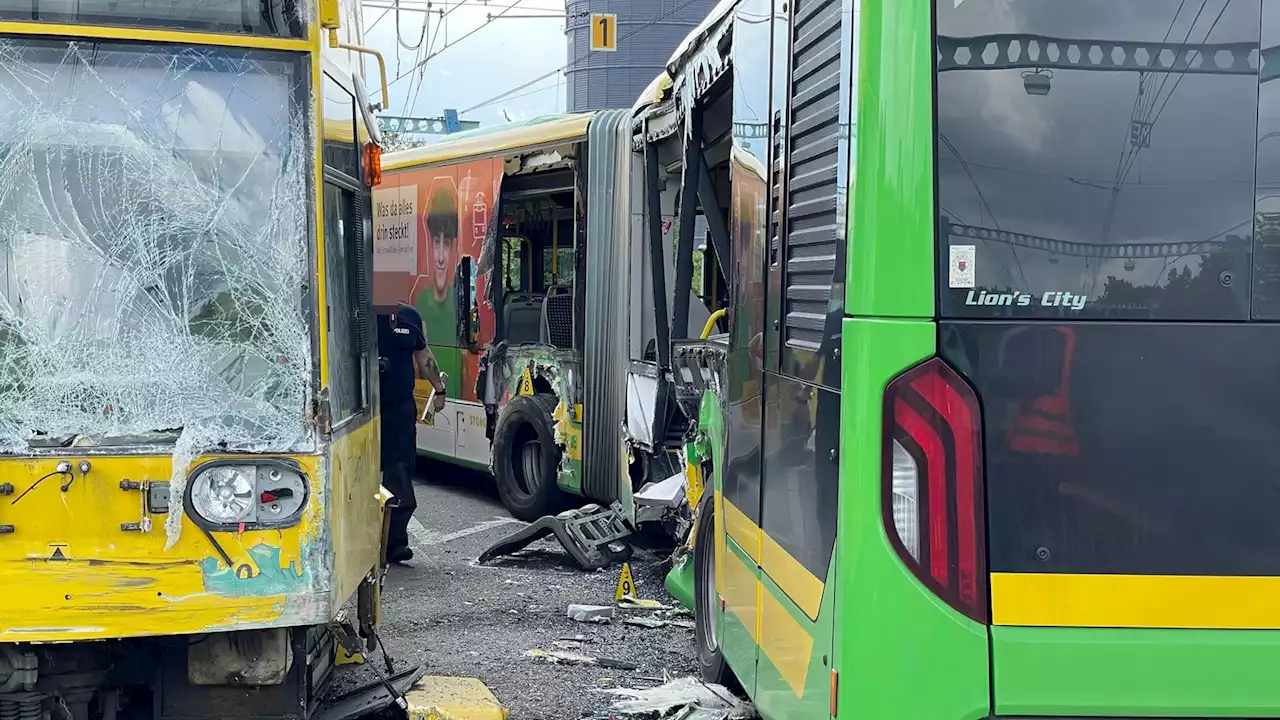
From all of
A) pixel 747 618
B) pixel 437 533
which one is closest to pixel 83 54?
pixel 747 618

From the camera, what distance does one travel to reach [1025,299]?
3.07 meters

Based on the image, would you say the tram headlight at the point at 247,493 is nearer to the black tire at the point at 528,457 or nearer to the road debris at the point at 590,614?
the road debris at the point at 590,614

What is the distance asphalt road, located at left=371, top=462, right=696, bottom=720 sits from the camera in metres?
6.09

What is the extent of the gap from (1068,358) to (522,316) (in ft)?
28.1

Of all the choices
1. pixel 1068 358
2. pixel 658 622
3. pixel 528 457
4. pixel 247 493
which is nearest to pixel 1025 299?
pixel 1068 358

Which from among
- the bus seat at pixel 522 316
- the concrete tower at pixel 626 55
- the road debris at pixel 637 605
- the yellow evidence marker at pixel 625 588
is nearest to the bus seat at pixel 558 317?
the bus seat at pixel 522 316

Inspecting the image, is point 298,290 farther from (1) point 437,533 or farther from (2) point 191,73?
(1) point 437,533

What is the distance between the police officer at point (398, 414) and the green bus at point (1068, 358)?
578 centimetres

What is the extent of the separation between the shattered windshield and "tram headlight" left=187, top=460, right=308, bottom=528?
0.24 ft

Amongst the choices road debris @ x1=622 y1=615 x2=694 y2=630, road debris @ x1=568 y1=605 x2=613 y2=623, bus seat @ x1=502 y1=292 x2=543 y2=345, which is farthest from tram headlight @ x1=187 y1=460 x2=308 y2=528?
bus seat @ x1=502 y1=292 x2=543 y2=345

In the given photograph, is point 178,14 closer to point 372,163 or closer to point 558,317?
point 372,163

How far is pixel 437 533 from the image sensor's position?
33.6 feet

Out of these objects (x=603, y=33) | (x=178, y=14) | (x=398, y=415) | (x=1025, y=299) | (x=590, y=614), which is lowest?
(x=590, y=614)

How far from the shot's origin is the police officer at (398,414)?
8.52 meters
